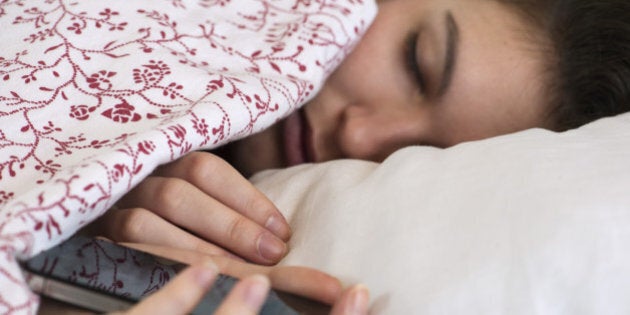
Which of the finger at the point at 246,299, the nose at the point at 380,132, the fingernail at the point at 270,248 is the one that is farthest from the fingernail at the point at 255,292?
the nose at the point at 380,132

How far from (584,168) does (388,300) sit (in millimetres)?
204

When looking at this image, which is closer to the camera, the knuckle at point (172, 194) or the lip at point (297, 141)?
the knuckle at point (172, 194)

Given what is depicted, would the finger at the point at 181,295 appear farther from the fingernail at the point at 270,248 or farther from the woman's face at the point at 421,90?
the woman's face at the point at 421,90

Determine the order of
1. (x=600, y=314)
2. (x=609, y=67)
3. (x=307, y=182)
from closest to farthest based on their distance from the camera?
(x=600, y=314) < (x=307, y=182) < (x=609, y=67)

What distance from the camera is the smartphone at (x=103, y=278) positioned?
0.46 meters

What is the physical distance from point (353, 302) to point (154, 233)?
0.23 metres

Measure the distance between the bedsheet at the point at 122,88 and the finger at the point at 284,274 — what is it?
71 millimetres

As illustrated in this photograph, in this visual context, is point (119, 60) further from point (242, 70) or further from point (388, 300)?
point (388, 300)

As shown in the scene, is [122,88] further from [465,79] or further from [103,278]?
[465,79]

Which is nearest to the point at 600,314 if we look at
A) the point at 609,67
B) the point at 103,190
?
the point at 103,190

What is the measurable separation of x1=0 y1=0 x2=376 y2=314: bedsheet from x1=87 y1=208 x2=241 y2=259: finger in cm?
7

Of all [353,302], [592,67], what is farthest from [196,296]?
[592,67]

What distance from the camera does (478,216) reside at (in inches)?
19.4

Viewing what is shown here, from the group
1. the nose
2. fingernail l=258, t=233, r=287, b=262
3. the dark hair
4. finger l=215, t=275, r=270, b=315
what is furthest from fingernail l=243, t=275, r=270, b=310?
the dark hair
